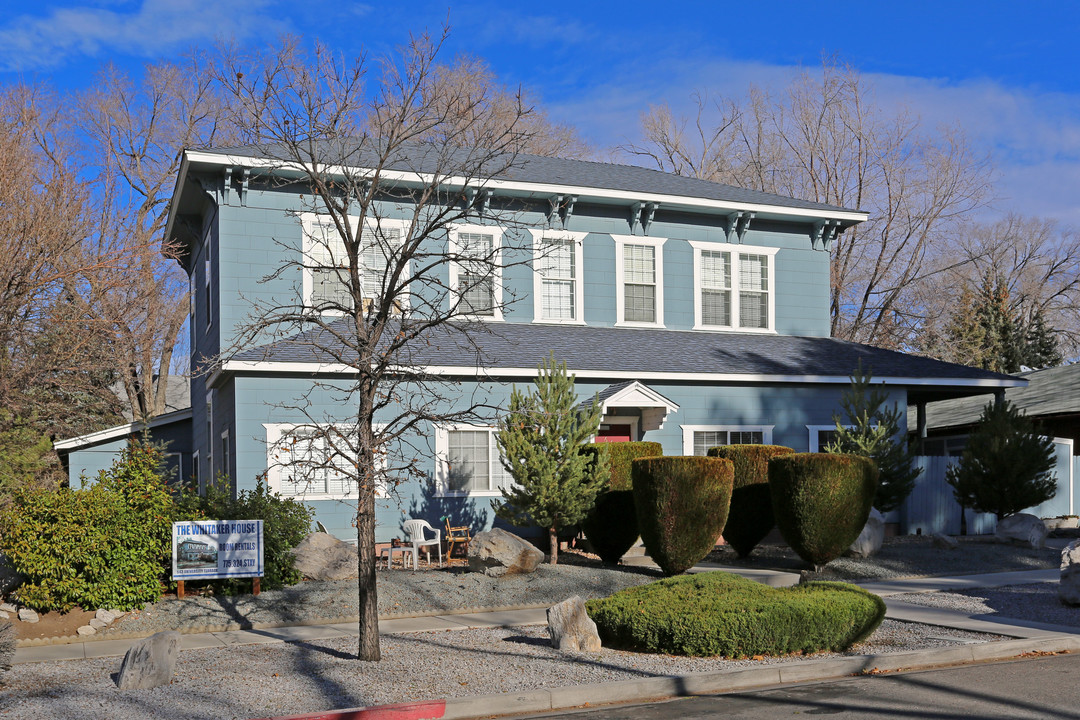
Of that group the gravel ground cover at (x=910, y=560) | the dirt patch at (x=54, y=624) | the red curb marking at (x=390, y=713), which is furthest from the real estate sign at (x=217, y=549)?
the gravel ground cover at (x=910, y=560)

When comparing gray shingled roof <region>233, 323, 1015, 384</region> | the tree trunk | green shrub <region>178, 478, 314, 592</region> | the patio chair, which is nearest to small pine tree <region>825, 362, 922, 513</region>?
gray shingled roof <region>233, 323, 1015, 384</region>

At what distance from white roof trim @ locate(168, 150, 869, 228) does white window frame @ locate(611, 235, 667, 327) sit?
84cm

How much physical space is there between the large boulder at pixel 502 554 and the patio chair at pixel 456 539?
2032 mm

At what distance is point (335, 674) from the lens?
30.2 ft

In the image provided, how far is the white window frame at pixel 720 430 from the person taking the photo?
64.4 feet

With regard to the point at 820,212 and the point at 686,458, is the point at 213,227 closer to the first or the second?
the point at 686,458

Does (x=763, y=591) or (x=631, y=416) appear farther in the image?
(x=631, y=416)

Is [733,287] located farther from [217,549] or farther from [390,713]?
[390,713]

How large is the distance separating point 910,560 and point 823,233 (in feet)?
28.2

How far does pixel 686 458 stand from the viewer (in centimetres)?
1452

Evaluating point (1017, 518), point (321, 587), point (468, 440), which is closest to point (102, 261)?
point (468, 440)

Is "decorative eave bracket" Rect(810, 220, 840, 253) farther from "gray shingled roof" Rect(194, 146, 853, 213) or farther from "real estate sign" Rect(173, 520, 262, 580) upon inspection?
"real estate sign" Rect(173, 520, 262, 580)

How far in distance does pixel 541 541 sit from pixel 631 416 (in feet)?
10.4

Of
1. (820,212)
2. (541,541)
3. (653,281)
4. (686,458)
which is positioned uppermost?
(820,212)
